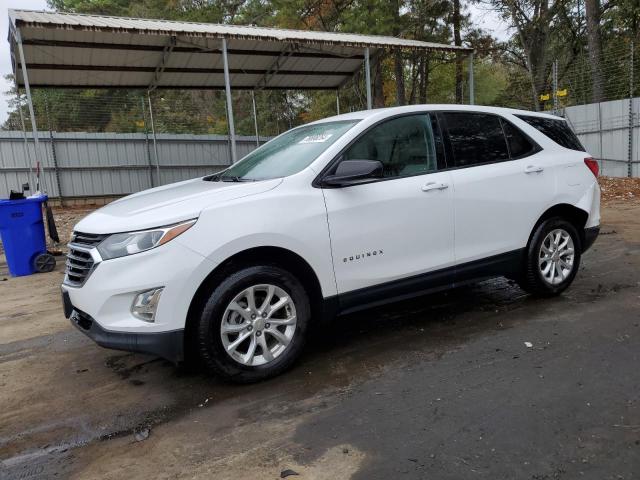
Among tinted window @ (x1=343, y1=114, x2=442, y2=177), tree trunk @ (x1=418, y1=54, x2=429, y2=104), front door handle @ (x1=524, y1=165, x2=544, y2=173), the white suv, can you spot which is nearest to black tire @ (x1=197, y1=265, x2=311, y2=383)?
the white suv

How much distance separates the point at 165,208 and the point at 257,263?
0.68 m

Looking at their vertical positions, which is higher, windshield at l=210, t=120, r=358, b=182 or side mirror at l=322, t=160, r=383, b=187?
windshield at l=210, t=120, r=358, b=182

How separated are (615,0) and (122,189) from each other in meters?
19.4

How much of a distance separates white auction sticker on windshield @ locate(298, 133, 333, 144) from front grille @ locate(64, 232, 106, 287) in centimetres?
172

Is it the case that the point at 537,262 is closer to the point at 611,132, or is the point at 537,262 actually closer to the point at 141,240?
the point at 141,240

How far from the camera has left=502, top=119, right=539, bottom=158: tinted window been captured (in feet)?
15.1

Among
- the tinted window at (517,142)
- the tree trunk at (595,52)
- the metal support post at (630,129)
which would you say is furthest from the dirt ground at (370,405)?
the tree trunk at (595,52)

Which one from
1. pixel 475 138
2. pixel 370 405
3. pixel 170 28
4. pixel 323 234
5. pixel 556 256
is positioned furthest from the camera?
pixel 170 28

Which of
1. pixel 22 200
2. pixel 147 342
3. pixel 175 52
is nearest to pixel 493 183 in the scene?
pixel 147 342

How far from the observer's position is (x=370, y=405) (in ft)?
10.0

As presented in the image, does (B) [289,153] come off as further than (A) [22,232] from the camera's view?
No

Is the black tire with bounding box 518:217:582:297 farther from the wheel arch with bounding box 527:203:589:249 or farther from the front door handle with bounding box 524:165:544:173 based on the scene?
the front door handle with bounding box 524:165:544:173

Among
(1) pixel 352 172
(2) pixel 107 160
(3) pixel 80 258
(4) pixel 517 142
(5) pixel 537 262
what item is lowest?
(5) pixel 537 262

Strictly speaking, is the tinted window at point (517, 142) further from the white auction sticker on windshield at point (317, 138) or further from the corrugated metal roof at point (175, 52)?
the corrugated metal roof at point (175, 52)
